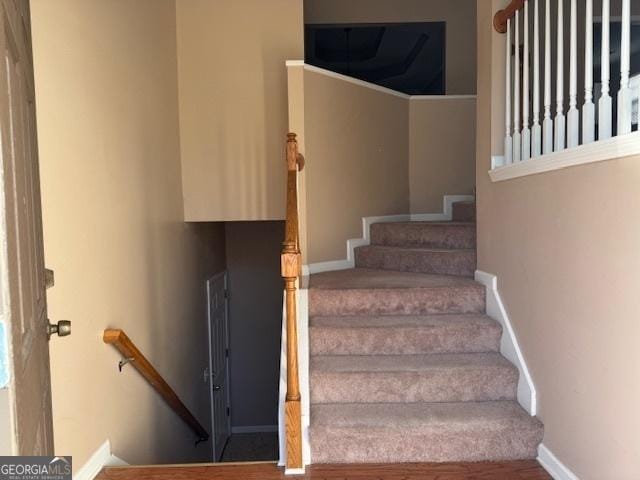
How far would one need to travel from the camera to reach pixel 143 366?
8.43 ft

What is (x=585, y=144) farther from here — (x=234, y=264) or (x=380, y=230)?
(x=234, y=264)

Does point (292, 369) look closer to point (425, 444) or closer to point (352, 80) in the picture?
point (425, 444)

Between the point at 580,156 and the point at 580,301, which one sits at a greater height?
the point at 580,156

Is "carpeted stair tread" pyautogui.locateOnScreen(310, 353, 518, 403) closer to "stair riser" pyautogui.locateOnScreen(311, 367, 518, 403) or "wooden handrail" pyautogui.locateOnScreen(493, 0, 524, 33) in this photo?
"stair riser" pyautogui.locateOnScreen(311, 367, 518, 403)

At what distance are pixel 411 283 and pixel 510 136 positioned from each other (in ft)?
3.53

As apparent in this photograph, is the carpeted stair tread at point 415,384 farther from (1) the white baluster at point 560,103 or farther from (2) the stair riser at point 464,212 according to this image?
(2) the stair riser at point 464,212

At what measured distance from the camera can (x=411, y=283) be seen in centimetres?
315

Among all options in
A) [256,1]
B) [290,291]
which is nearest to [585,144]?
[290,291]

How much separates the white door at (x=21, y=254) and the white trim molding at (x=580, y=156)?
64.1 inches

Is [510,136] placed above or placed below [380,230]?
above

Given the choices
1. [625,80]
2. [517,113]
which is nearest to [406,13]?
[517,113]

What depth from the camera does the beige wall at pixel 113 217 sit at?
1899mm

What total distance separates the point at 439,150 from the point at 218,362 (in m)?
3.11

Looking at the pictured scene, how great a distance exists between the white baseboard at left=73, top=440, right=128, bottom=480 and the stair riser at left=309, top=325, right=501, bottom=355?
1.09 m
